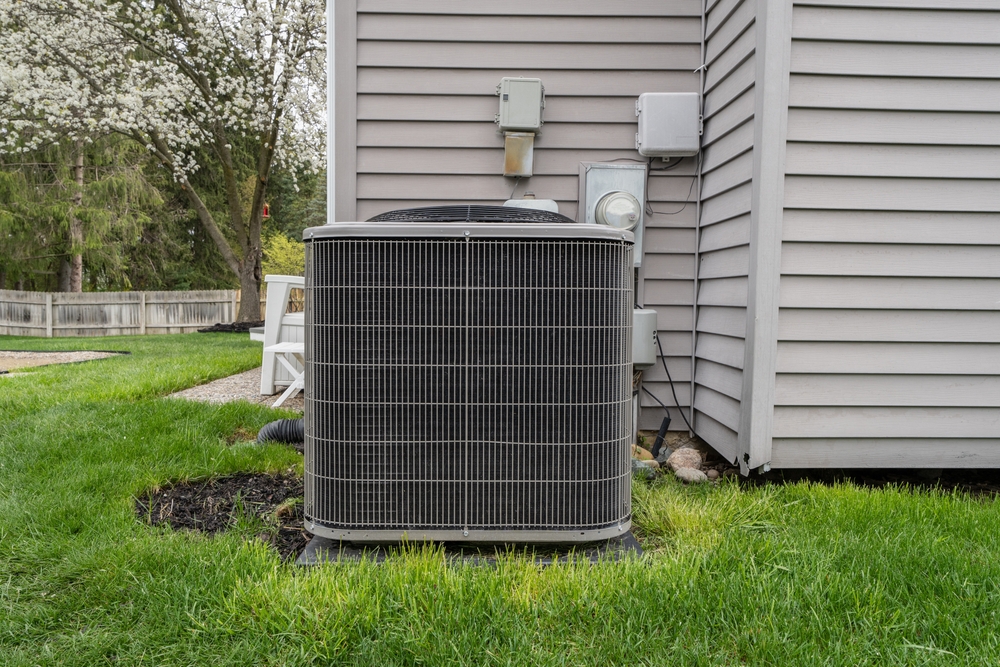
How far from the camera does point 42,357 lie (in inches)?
298

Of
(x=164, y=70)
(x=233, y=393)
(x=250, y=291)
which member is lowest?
(x=233, y=393)

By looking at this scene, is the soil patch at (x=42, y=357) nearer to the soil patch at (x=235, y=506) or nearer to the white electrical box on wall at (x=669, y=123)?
the soil patch at (x=235, y=506)

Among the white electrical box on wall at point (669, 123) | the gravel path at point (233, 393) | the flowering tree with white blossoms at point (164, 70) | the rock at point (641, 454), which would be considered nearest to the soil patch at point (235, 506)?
the rock at point (641, 454)

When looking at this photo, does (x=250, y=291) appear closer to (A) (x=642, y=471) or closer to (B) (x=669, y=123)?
(B) (x=669, y=123)

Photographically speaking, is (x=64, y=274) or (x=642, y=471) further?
(x=64, y=274)

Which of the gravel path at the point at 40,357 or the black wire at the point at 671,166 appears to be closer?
the black wire at the point at 671,166

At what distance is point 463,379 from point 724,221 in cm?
168

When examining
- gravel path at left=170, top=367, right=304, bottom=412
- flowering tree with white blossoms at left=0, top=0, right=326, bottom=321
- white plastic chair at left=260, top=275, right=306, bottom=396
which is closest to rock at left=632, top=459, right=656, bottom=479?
gravel path at left=170, top=367, right=304, bottom=412

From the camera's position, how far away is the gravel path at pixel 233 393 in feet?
14.2

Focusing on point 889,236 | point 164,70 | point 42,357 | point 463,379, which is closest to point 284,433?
point 463,379

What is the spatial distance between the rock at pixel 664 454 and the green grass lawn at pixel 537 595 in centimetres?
85

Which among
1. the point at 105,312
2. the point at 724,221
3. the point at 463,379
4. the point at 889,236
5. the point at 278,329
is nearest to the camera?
the point at 463,379

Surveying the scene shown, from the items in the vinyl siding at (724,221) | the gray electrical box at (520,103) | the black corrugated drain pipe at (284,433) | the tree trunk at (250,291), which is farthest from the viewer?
the tree trunk at (250,291)

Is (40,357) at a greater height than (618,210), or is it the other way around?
(618,210)
